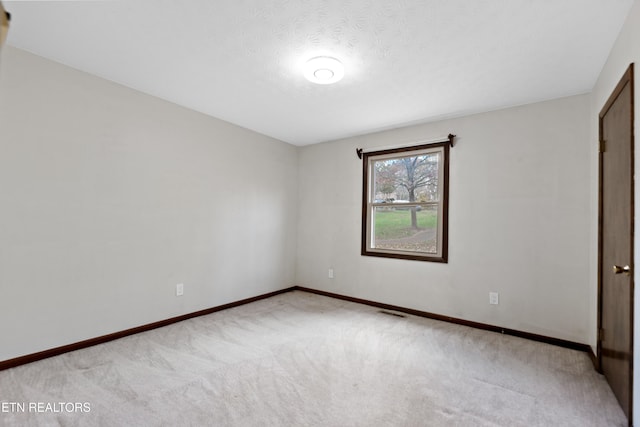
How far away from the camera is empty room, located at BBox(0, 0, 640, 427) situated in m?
1.92

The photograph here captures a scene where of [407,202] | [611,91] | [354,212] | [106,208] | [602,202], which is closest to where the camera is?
[611,91]

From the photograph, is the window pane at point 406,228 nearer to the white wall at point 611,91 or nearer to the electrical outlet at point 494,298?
the electrical outlet at point 494,298

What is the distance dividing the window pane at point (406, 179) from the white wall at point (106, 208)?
179cm

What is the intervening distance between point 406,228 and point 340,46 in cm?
250

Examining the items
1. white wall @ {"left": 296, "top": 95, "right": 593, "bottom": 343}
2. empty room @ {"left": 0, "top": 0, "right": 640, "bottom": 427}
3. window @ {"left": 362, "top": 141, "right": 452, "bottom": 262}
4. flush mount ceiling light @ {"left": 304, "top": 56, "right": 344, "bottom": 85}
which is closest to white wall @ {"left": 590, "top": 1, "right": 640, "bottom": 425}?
empty room @ {"left": 0, "top": 0, "right": 640, "bottom": 427}

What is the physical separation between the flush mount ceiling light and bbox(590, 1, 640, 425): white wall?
70.0 inches

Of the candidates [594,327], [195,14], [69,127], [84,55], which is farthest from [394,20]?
[594,327]

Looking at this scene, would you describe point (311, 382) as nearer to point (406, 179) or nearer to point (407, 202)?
point (407, 202)

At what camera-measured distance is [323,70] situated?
247 cm

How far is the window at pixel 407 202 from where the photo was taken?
3.74 meters

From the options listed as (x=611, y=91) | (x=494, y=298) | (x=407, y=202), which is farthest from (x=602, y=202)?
(x=407, y=202)

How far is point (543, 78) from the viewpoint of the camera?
263 centimetres

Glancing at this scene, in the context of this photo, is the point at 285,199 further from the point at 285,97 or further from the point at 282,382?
the point at 282,382

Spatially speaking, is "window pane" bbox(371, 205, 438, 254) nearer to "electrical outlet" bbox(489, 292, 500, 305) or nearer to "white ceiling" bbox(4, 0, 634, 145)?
"electrical outlet" bbox(489, 292, 500, 305)
